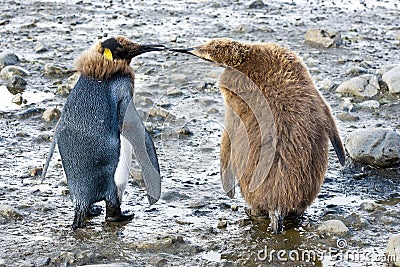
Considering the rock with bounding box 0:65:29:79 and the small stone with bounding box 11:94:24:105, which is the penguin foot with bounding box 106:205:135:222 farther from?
the rock with bounding box 0:65:29:79

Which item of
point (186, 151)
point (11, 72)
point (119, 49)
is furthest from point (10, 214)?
point (11, 72)

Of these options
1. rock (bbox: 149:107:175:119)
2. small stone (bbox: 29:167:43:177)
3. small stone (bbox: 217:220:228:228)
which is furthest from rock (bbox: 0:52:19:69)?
small stone (bbox: 217:220:228:228)

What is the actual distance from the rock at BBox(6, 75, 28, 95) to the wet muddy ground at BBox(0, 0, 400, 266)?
0.13 metres

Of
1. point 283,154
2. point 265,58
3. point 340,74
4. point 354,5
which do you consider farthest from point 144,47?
Answer: point 354,5

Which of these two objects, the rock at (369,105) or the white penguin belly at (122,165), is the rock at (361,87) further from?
the white penguin belly at (122,165)

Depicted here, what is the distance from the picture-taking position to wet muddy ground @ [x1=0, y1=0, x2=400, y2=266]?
12.8 ft

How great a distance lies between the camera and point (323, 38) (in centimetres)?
725

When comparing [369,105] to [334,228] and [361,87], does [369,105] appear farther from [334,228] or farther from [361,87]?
[334,228]

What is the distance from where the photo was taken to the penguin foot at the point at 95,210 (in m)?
4.33

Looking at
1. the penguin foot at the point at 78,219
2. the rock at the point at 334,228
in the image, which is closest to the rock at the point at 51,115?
the penguin foot at the point at 78,219

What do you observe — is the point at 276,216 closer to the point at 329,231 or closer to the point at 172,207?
the point at 329,231

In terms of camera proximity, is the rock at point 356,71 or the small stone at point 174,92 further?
the rock at point 356,71

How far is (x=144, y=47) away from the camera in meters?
4.40
